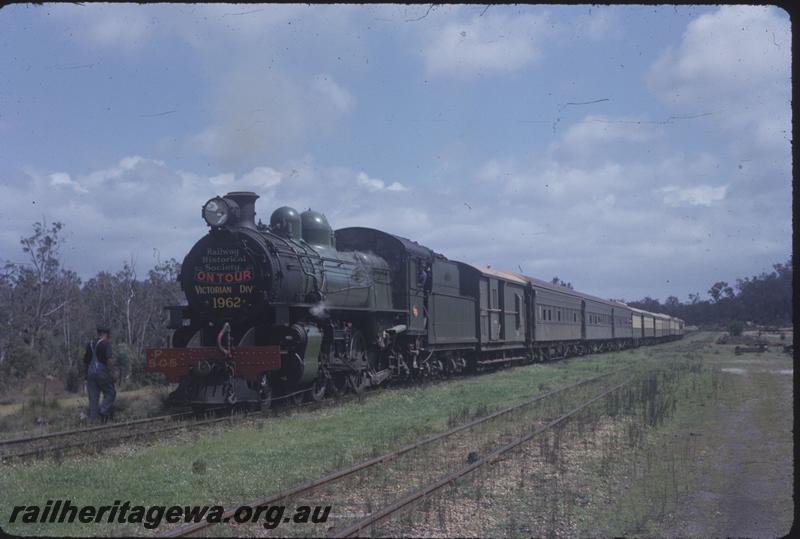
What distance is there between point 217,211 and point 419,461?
680cm

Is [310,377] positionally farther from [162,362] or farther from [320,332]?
[162,362]

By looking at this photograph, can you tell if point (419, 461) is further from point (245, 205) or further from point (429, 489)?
point (245, 205)

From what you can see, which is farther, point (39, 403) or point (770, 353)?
point (770, 353)

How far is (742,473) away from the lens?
941 cm

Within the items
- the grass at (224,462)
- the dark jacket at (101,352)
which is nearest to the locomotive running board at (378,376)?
the grass at (224,462)

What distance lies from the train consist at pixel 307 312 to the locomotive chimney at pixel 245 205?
20mm

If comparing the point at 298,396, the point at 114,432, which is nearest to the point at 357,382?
the point at 298,396

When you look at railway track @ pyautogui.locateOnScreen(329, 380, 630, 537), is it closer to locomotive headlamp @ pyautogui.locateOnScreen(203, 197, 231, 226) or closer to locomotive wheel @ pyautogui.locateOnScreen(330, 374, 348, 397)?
locomotive wheel @ pyautogui.locateOnScreen(330, 374, 348, 397)

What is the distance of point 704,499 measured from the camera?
8.03 m

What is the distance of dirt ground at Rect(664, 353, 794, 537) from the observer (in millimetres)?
7172

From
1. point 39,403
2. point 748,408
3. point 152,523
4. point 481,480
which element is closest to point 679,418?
point 748,408

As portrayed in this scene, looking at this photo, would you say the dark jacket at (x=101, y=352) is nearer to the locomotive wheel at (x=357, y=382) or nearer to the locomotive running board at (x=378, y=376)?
the locomotive wheel at (x=357, y=382)

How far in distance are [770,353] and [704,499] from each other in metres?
35.7

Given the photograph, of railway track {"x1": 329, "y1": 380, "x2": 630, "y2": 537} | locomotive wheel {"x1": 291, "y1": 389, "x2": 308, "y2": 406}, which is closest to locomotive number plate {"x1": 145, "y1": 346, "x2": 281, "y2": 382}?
locomotive wheel {"x1": 291, "y1": 389, "x2": 308, "y2": 406}
